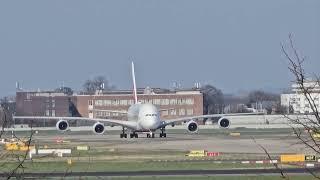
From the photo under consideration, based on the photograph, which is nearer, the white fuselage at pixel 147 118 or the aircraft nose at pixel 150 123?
the aircraft nose at pixel 150 123

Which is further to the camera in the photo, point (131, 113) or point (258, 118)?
point (258, 118)

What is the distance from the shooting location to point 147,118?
8469 cm

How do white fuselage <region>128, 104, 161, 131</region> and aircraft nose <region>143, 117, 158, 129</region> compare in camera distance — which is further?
white fuselage <region>128, 104, 161, 131</region>

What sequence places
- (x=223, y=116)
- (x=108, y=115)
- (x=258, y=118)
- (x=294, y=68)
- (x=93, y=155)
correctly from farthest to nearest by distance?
1. (x=108, y=115)
2. (x=258, y=118)
3. (x=223, y=116)
4. (x=93, y=155)
5. (x=294, y=68)

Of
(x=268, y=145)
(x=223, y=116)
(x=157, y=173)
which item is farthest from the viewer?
(x=223, y=116)

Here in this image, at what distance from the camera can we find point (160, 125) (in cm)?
8688

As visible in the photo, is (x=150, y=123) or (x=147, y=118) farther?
(x=147, y=118)

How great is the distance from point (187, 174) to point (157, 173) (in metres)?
1.72

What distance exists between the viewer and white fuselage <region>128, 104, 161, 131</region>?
84562 millimetres

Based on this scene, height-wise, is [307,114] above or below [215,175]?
above

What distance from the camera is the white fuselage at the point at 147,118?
84.6m

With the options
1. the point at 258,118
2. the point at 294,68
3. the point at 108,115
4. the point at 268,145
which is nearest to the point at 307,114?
the point at 294,68

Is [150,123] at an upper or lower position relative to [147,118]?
lower

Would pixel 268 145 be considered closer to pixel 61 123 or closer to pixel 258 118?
pixel 61 123
